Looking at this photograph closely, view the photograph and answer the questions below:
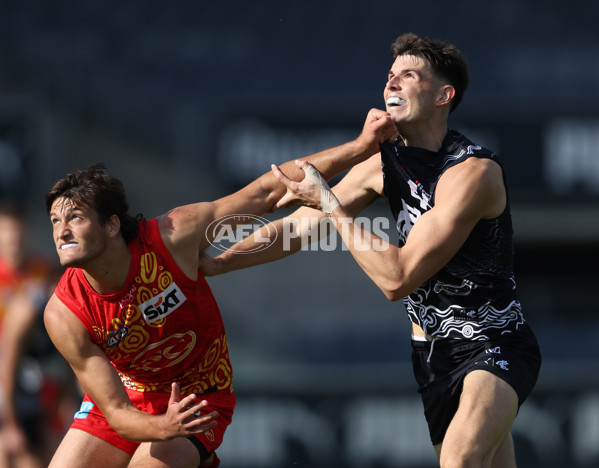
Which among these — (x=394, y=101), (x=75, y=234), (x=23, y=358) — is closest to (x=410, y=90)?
(x=394, y=101)

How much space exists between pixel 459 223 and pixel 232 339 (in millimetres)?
8471

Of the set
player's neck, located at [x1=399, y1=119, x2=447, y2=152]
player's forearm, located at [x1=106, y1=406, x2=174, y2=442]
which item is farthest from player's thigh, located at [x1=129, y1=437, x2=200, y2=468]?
player's neck, located at [x1=399, y1=119, x2=447, y2=152]

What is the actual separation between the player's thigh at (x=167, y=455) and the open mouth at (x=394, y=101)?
6.29 feet

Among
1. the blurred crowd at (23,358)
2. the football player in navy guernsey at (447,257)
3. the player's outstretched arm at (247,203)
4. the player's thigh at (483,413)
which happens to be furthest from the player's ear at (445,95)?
the blurred crowd at (23,358)

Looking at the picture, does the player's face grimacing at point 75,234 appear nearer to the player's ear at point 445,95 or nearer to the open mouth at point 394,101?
the open mouth at point 394,101

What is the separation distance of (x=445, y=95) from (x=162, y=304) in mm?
1773

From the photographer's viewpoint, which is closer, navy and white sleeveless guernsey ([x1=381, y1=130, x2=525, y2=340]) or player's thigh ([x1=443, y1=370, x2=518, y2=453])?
player's thigh ([x1=443, y1=370, x2=518, y2=453])

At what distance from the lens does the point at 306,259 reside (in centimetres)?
1310

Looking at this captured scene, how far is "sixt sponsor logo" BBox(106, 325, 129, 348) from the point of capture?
4.39 metres

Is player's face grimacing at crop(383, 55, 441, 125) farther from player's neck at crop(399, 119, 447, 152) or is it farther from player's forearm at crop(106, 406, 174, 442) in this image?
player's forearm at crop(106, 406, 174, 442)

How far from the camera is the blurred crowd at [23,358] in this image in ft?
24.2

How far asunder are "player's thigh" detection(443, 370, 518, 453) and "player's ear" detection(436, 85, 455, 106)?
137 cm

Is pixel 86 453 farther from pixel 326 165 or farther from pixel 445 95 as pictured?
pixel 445 95

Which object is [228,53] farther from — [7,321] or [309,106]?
[7,321]
